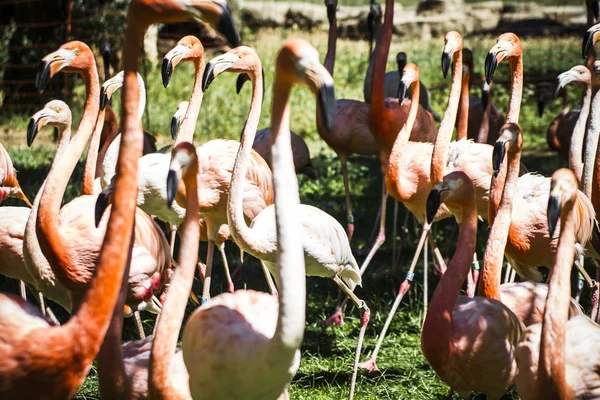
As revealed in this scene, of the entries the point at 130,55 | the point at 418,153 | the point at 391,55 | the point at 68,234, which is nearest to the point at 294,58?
the point at 130,55

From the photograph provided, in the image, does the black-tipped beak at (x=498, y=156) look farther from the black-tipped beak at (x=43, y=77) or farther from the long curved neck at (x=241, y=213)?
the black-tipped beak at (x=43, y=77)

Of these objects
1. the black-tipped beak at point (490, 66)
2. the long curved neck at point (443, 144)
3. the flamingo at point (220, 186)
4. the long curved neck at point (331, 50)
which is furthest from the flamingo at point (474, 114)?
the flamingo at point (220, 186)

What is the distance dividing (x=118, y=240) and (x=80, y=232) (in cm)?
147

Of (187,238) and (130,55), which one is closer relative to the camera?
(130,55)

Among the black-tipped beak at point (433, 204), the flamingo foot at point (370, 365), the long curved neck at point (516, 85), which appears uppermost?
the long curved neck at point (516, 85)

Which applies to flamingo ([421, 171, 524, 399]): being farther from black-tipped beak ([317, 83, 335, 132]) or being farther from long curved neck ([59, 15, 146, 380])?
long curved neck ([59, 15, 146, 380])

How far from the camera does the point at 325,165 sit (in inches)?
324

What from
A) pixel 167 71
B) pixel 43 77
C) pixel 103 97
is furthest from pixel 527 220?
pixel 43 77

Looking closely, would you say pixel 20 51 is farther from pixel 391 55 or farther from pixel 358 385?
pixel 358 385

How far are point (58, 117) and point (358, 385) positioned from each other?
2.09 m

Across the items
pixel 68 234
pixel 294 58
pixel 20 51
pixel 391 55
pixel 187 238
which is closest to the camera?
pixel 294 58

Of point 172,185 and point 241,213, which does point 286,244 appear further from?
point 241,213

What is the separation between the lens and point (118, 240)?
7.36ft

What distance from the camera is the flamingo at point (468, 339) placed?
309cm
